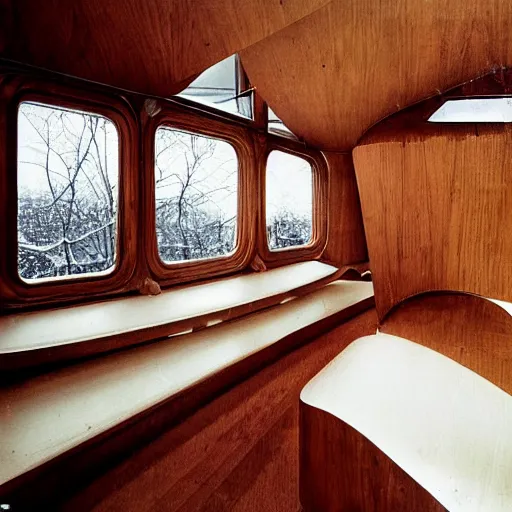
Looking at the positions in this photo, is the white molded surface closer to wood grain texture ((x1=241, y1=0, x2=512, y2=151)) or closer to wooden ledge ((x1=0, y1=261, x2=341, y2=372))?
wooden ledge ((x1=0, y1=261, x2=341, y2=372))

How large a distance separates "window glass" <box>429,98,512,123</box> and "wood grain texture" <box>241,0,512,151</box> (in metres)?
0.08

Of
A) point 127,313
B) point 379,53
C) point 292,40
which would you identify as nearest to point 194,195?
point 127,313

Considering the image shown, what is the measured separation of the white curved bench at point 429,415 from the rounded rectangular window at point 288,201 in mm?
1595

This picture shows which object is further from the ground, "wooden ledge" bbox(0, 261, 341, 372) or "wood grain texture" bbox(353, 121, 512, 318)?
"wood grain texture" bbox(353, 121, 512, 318)

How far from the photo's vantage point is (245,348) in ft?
5.21

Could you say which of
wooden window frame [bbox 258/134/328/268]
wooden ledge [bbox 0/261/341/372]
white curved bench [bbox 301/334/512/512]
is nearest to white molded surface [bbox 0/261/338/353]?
wooden ledge [bbox 0/261/341/372]

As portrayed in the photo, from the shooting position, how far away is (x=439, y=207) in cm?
115

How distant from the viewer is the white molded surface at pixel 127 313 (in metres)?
1.22

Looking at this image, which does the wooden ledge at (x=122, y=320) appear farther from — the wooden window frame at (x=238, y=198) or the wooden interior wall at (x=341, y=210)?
the wooden interior wall at (x=341, y=210)

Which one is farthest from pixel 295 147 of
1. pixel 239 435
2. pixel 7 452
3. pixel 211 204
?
pixel 7 452

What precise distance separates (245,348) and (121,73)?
4.03 ft

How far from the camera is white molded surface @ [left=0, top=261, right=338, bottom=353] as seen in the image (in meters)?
1.22

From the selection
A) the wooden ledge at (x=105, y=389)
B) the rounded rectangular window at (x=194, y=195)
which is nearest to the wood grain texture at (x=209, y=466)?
the wooden ledge at (x=105, y=389)

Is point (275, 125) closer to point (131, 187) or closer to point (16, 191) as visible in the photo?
point (131, 187)
